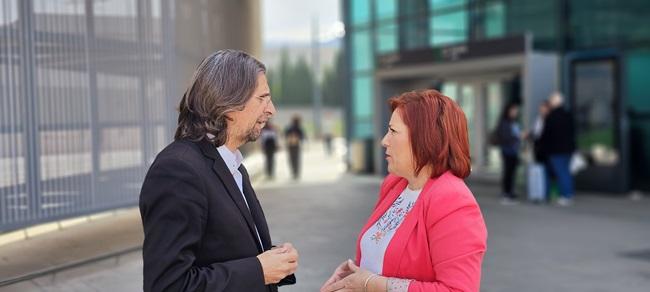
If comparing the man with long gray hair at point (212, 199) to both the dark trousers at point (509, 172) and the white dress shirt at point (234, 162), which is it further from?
the dark trousers at point (509, 172)

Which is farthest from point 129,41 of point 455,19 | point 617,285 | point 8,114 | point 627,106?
point 455,19

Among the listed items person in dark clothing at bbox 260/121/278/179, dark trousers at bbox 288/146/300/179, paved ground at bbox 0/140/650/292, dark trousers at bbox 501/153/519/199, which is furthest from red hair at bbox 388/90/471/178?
dark trousers at bbox 288/146/300/179

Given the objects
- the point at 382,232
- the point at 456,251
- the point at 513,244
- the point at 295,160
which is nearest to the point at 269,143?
the point at 295,160

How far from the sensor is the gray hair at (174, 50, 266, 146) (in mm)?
1967

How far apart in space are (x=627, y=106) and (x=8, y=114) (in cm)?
Result: 981

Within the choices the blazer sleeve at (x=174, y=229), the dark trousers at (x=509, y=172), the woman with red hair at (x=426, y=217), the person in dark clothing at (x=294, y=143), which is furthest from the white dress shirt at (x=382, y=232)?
the person in dark clothing at (x=294, y=143)

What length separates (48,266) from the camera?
4848 mm

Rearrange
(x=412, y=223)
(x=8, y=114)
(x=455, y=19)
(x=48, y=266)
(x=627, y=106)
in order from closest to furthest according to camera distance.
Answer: (x=412, y=223), (x=48, y=266), (x=8, y=114), (x=627, y=106), (x=455, y=19)

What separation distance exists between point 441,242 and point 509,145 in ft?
31.2

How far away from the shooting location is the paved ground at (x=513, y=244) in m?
5.50

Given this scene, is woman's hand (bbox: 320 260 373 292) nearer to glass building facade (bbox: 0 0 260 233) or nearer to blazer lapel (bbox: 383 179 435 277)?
blazer lapel (bbox: 383 179 435 277)

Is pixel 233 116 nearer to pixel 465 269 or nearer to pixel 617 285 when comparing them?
pixel 465 269

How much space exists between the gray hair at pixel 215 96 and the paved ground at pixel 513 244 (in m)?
2.94

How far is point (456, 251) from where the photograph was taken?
1.99 meters
